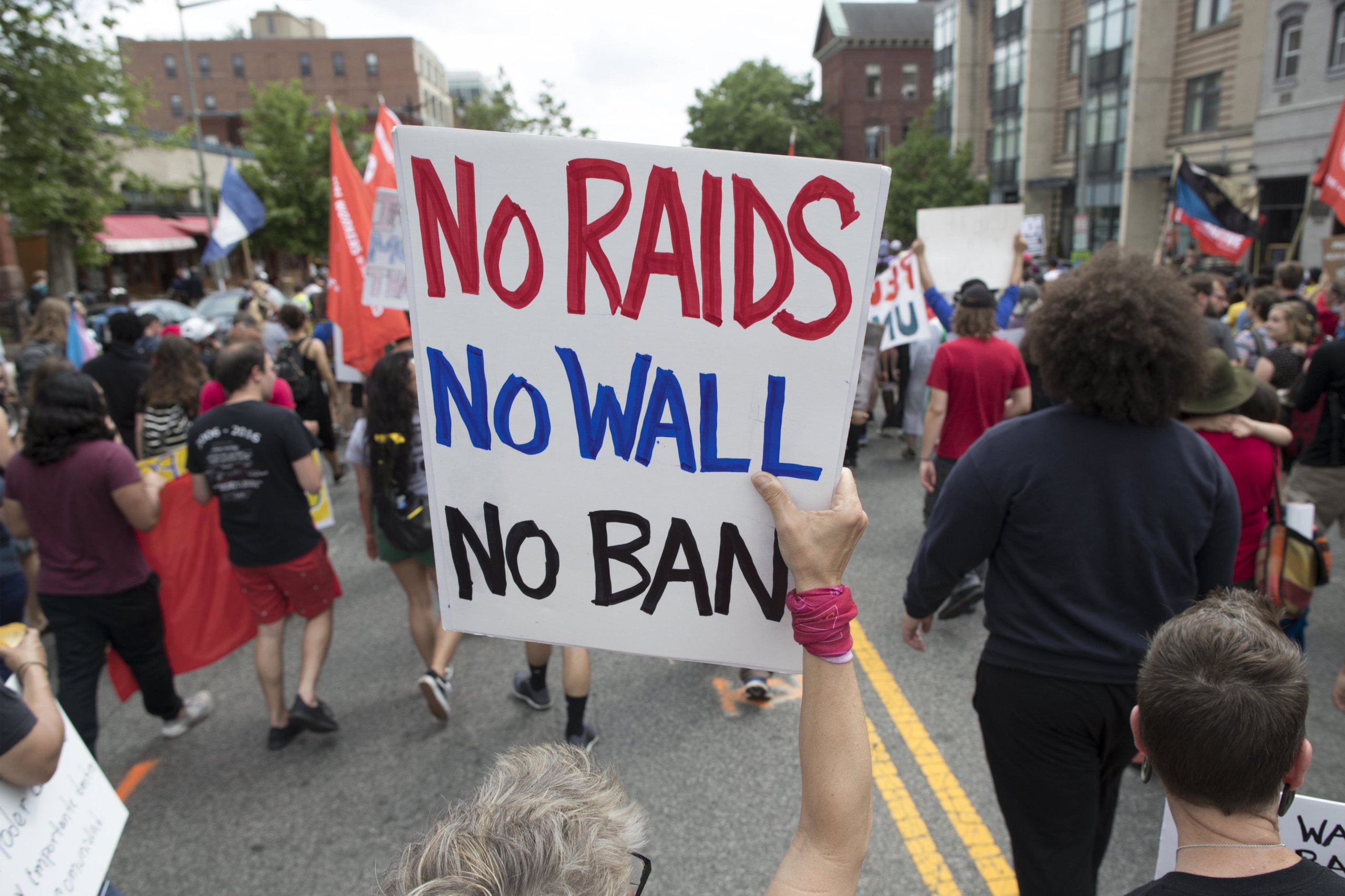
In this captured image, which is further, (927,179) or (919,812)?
(927,179)

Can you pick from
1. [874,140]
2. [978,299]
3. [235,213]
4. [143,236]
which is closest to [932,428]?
[978,299]

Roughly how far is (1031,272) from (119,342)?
1474 cm

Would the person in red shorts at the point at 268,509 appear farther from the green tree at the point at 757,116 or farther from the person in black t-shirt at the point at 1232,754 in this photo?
the green tree at the point at 757,116

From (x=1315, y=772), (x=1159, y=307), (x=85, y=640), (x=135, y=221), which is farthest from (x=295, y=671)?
(x=135, y=221)

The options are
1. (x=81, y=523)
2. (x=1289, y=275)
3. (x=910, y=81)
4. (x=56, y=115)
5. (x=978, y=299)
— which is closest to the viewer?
(x=81, y=523)

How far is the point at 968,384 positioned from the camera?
4.68 m

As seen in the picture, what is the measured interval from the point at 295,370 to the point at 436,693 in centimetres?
411

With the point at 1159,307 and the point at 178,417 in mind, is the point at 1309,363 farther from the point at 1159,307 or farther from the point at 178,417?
the point at 178,417

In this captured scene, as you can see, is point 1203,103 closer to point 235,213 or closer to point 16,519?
point 235,213

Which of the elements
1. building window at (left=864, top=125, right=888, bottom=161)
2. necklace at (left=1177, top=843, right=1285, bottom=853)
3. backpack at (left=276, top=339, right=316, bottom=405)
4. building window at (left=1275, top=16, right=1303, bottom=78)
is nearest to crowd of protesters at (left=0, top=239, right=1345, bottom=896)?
necklace at (left=1177, top=843, right=1285, bottom=853)

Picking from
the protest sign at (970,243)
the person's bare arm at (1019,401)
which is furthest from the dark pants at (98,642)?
the protest sign at (970,243)

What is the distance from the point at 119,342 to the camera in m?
6.02

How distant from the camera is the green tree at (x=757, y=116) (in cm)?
5056

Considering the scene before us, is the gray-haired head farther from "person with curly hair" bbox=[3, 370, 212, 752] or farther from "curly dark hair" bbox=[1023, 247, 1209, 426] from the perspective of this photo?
"person with curly hair" bbox=[3, 370, 212, 752]
